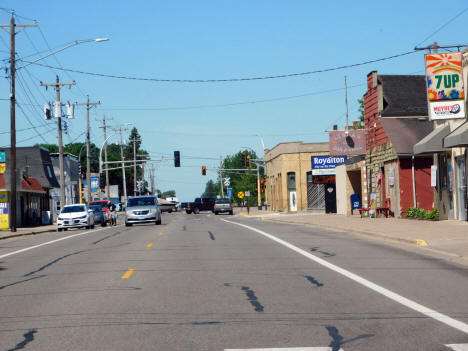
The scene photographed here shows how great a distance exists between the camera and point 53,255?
2072 cm

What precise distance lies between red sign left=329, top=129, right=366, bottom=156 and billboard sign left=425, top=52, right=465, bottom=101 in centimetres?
1590

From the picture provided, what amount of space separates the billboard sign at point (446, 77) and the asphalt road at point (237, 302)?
1212 centimetres

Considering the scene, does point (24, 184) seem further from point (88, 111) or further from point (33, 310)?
point (33, 310)

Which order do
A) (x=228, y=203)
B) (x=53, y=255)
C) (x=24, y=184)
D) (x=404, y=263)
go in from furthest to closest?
(x=228, y=203), (x=24, y=184), (x=53, y=255), (x=404, y=263)

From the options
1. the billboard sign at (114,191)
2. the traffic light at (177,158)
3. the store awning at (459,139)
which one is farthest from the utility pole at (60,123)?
the billboard sign at (114,191)

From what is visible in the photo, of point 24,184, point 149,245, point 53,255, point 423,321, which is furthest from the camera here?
point 24,184

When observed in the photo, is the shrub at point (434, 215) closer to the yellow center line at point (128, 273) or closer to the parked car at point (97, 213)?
the yellow center line at point (128, 273)

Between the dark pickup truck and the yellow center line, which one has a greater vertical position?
the dark pickup truck

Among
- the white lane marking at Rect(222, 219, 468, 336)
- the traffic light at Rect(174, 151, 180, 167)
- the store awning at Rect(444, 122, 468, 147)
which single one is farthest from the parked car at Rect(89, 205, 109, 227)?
the white lane marking at Rect(222, 219, 468, 336)

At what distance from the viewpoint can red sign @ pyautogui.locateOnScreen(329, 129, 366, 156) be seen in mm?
44844

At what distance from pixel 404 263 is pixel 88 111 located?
188ft

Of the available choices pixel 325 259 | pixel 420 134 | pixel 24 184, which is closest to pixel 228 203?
pixel 24 184

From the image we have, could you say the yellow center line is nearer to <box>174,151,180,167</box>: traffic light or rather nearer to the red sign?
the red sign

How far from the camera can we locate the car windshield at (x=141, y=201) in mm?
44031
